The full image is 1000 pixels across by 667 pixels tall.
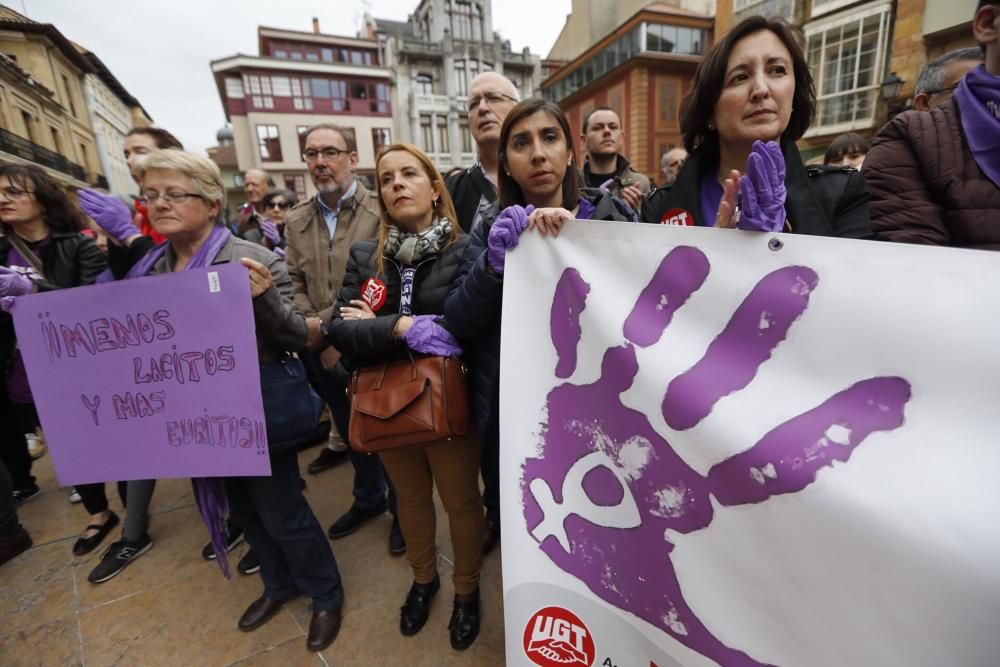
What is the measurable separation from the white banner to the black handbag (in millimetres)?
839

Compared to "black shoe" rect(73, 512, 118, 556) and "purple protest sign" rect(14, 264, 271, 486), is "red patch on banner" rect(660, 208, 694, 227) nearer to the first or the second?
"purple protest sign" rect(14, 264, 271, 486)

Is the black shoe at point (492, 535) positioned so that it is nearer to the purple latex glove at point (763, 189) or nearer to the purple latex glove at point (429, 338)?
the purple latex glove at point (429, 338)

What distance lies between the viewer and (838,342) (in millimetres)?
844

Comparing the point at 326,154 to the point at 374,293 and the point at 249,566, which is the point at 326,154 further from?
the point at 249,566

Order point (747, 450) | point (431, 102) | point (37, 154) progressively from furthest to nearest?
point (431, 102) < point (37, 154) < point (747, 450)

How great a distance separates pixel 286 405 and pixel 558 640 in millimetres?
1165

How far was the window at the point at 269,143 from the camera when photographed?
944 inches

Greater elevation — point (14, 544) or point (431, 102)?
point (431, 102)

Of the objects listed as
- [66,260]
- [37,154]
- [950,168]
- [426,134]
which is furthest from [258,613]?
[426,134]

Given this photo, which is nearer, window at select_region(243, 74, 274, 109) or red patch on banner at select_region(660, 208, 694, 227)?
red patch on banner at select_region(660, 208, 694, 227)

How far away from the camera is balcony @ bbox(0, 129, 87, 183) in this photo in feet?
46.3

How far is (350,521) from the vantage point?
246 centimetres

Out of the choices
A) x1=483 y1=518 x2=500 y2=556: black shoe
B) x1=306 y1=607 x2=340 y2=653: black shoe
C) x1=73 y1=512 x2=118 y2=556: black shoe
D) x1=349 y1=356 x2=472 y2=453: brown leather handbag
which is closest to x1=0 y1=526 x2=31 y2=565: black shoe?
x1=73 y1=512 x2=118 y2=556: black shoe

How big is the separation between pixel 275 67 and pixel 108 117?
36.5 ft
